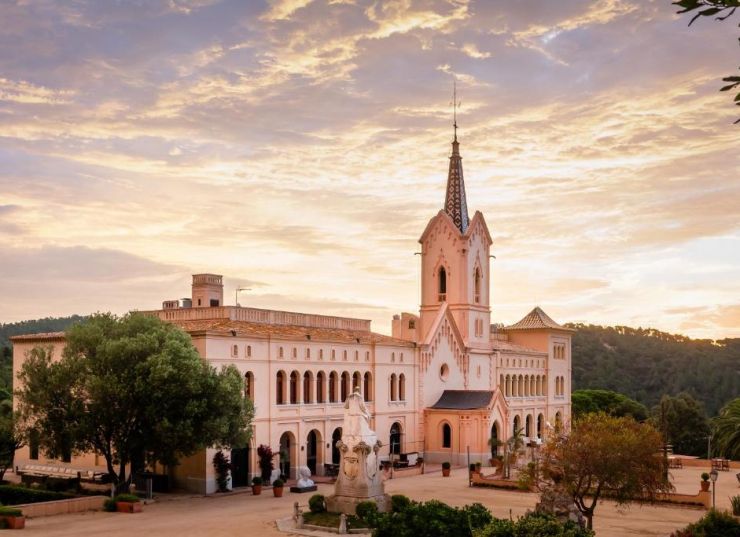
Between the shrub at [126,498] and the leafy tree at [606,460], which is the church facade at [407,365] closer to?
the shrub at [126,498]

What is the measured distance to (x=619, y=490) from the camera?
3397 cm

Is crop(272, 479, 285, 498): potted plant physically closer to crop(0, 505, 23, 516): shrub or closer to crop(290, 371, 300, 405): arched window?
crop(290, 371, 300, 405): arched window

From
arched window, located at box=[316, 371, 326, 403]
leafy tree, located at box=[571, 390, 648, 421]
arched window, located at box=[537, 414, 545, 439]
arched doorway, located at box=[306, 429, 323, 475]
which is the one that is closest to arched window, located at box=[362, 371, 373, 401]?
arched window, located at box=[316, 371, 326, 403]

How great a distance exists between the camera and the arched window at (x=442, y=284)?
71.3 meters

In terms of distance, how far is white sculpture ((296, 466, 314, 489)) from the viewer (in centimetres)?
4738

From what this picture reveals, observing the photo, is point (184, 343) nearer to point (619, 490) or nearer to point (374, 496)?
point (374, 496)

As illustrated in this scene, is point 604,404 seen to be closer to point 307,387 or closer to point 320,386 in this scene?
point 320,386

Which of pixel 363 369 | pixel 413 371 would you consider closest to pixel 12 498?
pixel 363 369

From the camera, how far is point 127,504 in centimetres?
3934

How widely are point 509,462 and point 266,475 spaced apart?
571 inches

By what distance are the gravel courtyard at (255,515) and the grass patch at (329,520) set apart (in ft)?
5.14

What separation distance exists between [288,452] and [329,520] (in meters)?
17.1

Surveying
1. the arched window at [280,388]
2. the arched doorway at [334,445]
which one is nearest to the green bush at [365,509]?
the arched window at [280,388]

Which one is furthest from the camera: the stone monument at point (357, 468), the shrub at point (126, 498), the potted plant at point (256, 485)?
the potted plant at point (256, 485)
